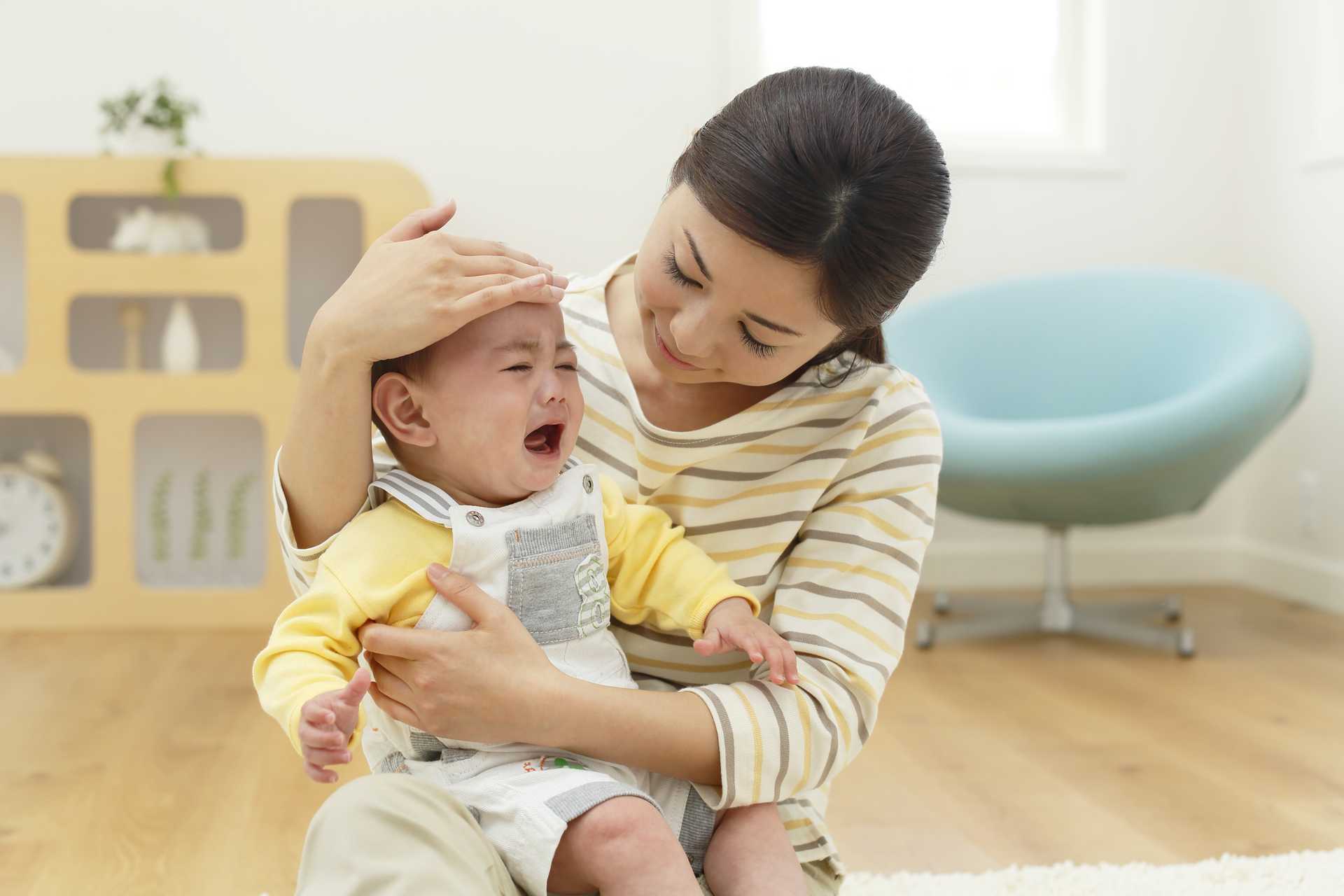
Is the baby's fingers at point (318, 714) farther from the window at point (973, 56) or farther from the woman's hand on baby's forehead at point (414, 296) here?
the window at point (973, 56)

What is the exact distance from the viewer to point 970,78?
399 centimetres

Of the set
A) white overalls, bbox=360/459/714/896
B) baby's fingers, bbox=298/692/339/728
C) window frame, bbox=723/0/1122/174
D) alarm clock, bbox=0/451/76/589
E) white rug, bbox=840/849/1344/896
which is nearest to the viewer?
baby's fingers, bbox=298/692/339/728

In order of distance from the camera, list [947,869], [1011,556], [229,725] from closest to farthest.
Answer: [947,869]
[229,725]
[1011,556]

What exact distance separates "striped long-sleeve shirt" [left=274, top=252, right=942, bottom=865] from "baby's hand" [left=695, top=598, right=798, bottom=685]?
60 millimetres

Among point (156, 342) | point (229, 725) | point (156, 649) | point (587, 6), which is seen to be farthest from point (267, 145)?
point (229, 725)

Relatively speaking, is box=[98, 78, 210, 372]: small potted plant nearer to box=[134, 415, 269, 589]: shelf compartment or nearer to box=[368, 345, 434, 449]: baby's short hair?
box=[134, 415, 269, 589]: shelf compartment

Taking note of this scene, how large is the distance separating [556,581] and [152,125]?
9.00 ft

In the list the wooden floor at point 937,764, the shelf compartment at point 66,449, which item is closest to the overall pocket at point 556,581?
the wooden floor at point 937,764

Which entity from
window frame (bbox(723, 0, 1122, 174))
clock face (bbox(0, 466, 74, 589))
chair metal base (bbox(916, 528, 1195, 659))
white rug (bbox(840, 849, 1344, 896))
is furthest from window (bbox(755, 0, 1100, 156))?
white rug (bbox(840, 849, 1344, 896))

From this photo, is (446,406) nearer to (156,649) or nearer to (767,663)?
(767,663)

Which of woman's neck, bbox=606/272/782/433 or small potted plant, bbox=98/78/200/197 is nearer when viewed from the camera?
woman's neck, bbox=606/272/782/433

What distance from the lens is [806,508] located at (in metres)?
1.21

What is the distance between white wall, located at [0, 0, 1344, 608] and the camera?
3443mm

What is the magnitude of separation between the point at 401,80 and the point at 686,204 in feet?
8.81
